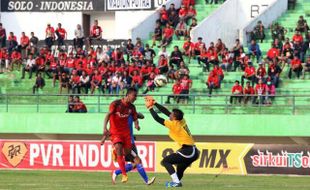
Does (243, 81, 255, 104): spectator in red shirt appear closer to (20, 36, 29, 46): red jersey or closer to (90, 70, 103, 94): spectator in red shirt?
(90, 70, 103, 94): spectator in red shirt

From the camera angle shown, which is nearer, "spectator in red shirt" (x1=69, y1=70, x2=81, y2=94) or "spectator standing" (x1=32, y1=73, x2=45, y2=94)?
"spectator in red shirt" (x1=69, y1=70, x2=81, y2=94)

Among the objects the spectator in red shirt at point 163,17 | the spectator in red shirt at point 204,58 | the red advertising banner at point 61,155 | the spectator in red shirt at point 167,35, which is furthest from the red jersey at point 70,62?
the red advertising banner at point 61,155

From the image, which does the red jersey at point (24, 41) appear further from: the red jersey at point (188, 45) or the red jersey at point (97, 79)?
the red jersey at point (188, 45)

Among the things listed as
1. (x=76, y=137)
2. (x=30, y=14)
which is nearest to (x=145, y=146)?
(x=76, y=137)

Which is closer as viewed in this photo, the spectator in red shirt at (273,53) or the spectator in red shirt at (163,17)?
the spectator in red shirt at (273,53)

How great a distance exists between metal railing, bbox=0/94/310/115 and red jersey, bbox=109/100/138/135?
12.2 metres

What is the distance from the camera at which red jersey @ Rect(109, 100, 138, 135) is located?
2205 cm

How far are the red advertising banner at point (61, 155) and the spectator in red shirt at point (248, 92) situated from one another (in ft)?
13.9

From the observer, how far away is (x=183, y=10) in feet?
137

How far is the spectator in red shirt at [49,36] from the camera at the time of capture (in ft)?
139

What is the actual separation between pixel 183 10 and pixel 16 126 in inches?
362

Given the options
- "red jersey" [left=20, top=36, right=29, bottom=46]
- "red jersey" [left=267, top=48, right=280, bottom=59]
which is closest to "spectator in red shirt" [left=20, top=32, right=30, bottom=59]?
"red jersey" [left=20, top=36, right=29, bottom=46]

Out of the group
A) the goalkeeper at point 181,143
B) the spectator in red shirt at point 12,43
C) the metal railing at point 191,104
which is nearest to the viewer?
the goalkeeper at point 181,143

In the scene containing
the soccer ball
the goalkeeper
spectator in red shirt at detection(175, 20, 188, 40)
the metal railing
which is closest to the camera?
the goalkeeper
